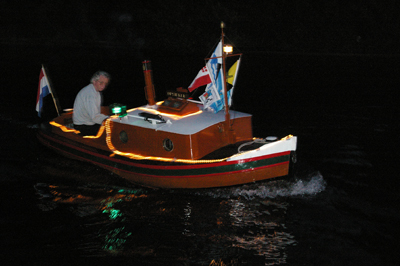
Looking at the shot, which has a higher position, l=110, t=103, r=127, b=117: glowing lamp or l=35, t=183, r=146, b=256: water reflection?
l=110, t=103, r=127, b=117: glowing lamp

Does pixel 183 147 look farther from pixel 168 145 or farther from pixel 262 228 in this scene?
pixel 262 228

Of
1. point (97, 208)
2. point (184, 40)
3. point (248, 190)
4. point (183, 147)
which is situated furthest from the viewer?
point (184, 40)

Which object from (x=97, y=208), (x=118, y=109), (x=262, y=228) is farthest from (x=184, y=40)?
(x=262, y=228)

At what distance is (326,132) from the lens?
12.2 meters

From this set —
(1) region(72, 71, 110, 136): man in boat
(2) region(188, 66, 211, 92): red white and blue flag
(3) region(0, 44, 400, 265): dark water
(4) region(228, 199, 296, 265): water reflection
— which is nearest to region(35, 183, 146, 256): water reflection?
(3) region(0, 44, 400, 265): dark water

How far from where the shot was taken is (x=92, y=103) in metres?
8.62

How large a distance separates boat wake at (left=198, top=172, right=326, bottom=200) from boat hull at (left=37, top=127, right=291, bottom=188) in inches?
15.4

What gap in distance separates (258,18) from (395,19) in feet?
43.8

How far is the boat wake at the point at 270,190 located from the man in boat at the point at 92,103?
10.7ft

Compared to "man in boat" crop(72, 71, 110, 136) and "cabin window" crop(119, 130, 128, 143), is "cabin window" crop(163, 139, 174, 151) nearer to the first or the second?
"cabin window" crop(119, 130, 128, 143)

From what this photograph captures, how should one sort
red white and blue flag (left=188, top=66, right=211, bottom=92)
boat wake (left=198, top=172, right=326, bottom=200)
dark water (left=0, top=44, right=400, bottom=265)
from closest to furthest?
1. dark water (left=0, top=44, right=400, bottom=265)
2. boat wake (left=198, top=172, right=326, bottom=200)
3. red white and blue flag (left=188, top=66, right=211, bottom=92)

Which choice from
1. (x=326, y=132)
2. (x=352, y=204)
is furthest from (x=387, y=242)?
(x=326, y=132)

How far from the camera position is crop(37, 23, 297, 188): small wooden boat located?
736cm

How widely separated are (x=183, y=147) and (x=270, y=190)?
220 cm
